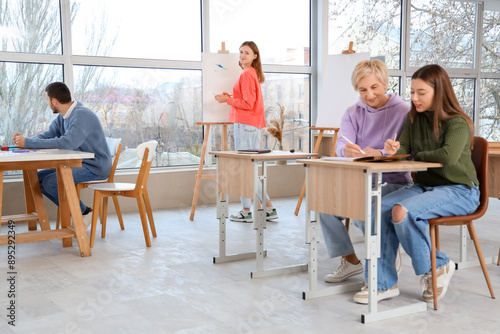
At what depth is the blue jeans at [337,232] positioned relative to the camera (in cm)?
295

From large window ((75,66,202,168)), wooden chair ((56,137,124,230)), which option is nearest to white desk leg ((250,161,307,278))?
wooden chair ((56,137,124,230))

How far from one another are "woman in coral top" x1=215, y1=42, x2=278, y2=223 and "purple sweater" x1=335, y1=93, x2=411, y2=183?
1.71m

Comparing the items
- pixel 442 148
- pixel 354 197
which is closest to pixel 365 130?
pixel 442 148

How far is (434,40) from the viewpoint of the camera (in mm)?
7629

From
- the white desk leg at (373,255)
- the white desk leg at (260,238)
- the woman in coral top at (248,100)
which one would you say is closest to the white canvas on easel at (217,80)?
the woman in coral top at (248,100)

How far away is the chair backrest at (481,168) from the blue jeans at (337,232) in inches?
14.6

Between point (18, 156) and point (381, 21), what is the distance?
5.27 m

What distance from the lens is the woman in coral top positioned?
4742 mm

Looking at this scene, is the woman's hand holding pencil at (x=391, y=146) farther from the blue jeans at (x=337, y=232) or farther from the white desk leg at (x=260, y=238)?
the white desk leg at (x=260, y=238)

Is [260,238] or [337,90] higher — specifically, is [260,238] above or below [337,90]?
below

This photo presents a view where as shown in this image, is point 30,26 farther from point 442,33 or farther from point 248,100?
point 442,33

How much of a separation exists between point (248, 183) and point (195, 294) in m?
0.75

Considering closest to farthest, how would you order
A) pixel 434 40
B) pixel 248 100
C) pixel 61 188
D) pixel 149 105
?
pixel 61 188 → pixel 248 100 → pixel 149 105 → pixel 434 40

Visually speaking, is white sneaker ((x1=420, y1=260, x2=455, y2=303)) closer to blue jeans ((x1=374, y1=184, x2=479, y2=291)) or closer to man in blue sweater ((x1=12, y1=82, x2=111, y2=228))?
blue jeans ((x1=374, y1=184, x2=479, y2=291))
